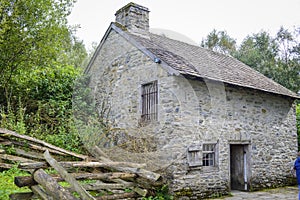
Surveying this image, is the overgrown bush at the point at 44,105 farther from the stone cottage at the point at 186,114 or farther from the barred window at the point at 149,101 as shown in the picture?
the barred window at the point at 149,101

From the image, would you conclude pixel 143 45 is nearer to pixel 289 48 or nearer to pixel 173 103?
pixel 173 103

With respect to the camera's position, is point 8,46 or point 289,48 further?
point 289,48

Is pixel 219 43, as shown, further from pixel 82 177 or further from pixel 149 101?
pixel 82 177

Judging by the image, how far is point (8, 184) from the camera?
7.47 metres

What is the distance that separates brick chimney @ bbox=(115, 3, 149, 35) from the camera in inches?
440

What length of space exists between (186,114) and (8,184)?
5.17 meters

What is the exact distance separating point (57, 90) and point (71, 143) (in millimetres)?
3151

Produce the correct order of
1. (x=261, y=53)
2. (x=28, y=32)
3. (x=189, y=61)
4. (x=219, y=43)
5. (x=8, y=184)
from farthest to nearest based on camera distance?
1. (x=219, y=43)
2. (x=261, y=53)
3. (x=28, y=32)
4. (x=189, y=61)
5. (x=8, y=184)

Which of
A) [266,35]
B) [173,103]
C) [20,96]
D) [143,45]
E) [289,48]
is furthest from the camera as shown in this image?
[266,35]

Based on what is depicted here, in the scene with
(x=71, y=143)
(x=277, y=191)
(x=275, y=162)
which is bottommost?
(x=277, y=191)

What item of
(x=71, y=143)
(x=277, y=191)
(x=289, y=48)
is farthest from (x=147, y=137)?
(x=289, y=48)

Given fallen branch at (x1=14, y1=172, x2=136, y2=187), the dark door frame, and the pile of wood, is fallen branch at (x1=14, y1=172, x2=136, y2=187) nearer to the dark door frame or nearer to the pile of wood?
the pile of wood

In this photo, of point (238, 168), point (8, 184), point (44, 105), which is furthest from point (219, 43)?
point (8, 184)

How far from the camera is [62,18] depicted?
12750 mm
